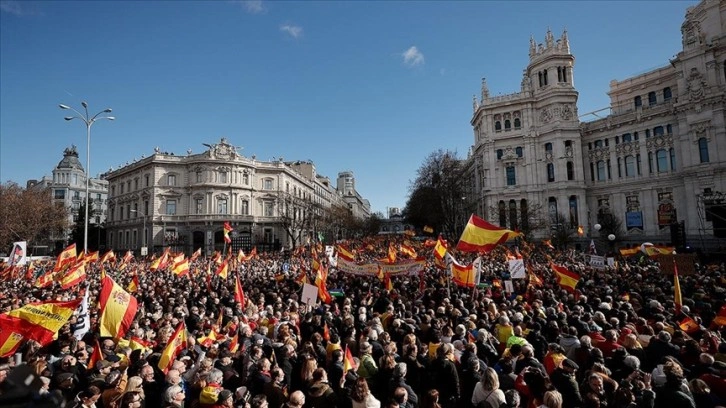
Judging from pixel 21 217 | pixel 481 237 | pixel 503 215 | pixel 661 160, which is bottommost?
pixel 481 237

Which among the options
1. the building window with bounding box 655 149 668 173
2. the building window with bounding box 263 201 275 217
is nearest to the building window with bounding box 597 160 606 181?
the building window with bounding box 655 149 668 173

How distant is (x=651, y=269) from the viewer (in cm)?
1945

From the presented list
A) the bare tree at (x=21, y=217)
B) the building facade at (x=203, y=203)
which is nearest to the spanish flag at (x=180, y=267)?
the building facade at (x=203, y=203)

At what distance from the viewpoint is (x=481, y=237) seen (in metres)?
13.1

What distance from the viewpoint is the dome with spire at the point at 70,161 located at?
3290 inches

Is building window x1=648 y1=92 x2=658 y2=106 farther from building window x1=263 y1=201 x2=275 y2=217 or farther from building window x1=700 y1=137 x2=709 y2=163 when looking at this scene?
building window x1=263 y1=201 x2=275 y2=217

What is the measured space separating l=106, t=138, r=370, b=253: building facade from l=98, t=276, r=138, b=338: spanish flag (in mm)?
47370

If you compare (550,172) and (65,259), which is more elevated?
(550,172)

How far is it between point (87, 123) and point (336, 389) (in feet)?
83.4

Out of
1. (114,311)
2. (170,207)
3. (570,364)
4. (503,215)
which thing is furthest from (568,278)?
(170,207)

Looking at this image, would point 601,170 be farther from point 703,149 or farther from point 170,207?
point 170,207

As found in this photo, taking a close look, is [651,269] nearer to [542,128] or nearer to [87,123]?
[87,123]

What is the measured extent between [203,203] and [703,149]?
59853 mm

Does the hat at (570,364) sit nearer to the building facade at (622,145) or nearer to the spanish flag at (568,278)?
the spanish flag at (568,278)
